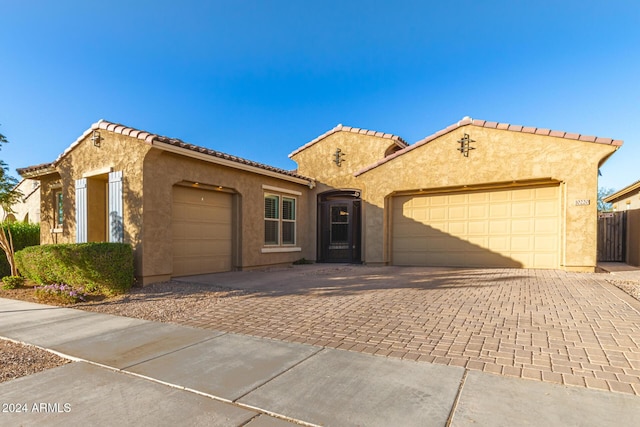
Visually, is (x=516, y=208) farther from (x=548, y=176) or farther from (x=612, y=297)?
(x=612, y=297)

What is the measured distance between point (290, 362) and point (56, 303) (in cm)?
631

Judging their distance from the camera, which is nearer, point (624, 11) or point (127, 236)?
point (127, 236)

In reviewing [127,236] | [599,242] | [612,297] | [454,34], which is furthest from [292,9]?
[599,242]

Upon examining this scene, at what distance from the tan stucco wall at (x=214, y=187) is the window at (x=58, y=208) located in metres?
6.67

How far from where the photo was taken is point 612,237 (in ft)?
47.7

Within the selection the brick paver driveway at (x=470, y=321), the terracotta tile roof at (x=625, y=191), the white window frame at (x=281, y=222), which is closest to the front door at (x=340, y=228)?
the white window frame at (x=281, y=222)

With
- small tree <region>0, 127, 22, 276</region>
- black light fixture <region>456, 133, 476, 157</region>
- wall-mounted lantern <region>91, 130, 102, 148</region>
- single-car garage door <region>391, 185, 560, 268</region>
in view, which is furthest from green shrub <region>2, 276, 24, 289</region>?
black light fixture <region>456, 133, 476, 157</region>

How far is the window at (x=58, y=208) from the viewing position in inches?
493

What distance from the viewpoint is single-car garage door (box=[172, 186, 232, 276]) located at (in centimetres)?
965

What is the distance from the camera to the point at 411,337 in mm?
4375

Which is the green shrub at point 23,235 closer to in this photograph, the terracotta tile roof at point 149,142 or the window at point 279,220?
the terracotta tile roof at point 149,142

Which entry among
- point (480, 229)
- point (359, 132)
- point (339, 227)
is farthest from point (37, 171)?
point (480, 229)

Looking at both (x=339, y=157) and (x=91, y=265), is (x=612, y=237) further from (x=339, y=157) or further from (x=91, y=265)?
(x=91, y=265)

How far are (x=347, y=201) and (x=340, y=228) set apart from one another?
1256 mm
